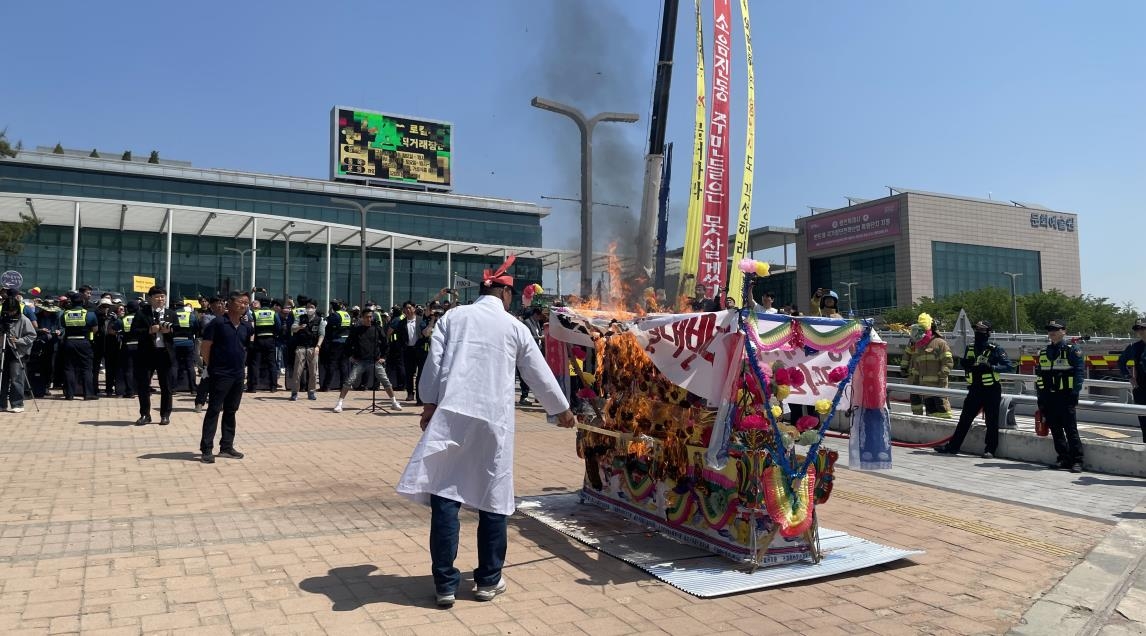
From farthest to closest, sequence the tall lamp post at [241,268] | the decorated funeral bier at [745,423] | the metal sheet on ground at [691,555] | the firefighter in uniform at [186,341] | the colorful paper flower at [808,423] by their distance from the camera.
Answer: the tall lamp post at [241,268] < the firefighter in uniform at [186,341] < the colorful paper flower at [808,423] < the decorated funeral bier at [745,423] < the metal sheet on ground at [691,555]

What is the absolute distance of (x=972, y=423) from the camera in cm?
1099

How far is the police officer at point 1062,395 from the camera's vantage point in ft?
31.3

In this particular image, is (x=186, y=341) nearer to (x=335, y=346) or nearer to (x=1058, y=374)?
(x=335, y=346)

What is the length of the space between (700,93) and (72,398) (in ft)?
41.1

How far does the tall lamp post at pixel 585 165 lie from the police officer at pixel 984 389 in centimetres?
603

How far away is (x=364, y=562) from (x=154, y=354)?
7.30 m

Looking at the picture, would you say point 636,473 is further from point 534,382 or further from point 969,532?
point 969,532

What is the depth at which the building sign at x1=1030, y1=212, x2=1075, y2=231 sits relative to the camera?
265ft

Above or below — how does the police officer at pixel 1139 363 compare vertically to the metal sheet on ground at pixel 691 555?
above

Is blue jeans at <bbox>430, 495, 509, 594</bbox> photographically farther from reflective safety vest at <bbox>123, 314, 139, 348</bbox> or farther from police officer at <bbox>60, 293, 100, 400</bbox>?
police officer at <bbox>60, 293, 100, 400</bbox>

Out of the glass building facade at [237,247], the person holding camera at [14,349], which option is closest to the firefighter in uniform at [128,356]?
the person holding camera at [14,349]

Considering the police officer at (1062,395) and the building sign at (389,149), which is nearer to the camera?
the police officer at (1062,395)

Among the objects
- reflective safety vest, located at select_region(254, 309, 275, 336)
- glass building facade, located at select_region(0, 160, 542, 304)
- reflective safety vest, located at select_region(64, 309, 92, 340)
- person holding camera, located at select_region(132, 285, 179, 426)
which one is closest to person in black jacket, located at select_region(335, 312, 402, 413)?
reflective safety vest, located at select_region(254, 309, 275, 336)

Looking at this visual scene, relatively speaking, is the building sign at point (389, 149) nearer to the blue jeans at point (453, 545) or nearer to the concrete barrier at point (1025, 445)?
the concrete barrier at point (1025, 445)
